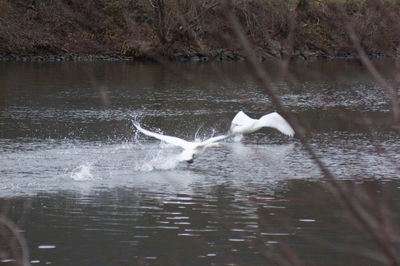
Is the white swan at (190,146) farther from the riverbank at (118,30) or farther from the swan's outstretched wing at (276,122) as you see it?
the riverbank at (118,30)

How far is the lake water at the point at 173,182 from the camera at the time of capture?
9.62 meters

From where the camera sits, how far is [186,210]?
1161 centimetres

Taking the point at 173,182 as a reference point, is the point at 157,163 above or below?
above

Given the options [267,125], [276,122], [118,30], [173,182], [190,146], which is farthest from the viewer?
[118,30]

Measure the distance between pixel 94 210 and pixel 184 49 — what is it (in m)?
30.5

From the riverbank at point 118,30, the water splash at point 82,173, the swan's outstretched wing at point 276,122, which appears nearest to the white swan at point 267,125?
the swan's outstretched wing at point 276,122

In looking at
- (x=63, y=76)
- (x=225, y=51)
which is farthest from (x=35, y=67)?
(x=225, y=51)

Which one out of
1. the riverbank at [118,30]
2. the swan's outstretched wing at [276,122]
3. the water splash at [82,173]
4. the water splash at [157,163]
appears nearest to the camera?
the swan's outstretched wing at [276,122]

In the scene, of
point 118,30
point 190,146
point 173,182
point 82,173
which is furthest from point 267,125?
point 118,30

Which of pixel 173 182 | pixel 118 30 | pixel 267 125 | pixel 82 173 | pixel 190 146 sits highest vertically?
pixel 118 30

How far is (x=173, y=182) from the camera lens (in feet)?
44.1

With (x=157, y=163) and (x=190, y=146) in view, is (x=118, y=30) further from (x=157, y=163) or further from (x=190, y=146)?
(x=190, y=146)

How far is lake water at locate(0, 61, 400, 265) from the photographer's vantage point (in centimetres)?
962

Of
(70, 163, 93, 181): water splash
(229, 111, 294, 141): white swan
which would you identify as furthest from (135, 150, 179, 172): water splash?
(229, 111, 294, 141): white swan
